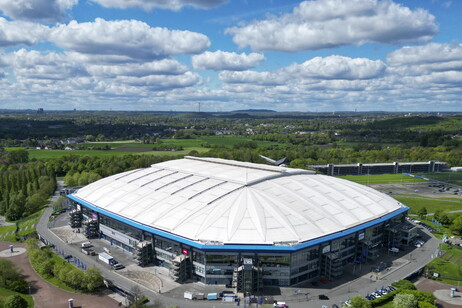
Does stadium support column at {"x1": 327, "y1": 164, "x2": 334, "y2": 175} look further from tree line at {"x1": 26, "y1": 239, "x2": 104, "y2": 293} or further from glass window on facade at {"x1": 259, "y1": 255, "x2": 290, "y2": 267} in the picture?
tree line at {"x1": 26, "y1": 239, "x2": 104, "y2": 293}

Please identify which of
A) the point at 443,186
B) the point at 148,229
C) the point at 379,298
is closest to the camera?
the point at 379,298

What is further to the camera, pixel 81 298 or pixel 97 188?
pixel 97 188

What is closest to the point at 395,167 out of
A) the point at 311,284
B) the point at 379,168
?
the point at 379,168

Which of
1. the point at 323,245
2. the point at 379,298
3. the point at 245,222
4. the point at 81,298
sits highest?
the point at 245,222

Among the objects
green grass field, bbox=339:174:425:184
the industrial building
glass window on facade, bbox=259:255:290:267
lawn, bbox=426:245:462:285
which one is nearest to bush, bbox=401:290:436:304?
lawn, bbox=426:245:462:285

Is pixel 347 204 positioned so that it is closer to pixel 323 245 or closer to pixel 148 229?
pixel 323 245

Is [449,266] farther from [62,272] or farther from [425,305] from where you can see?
[62,272]

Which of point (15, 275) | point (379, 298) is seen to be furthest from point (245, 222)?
point (15, 275)
